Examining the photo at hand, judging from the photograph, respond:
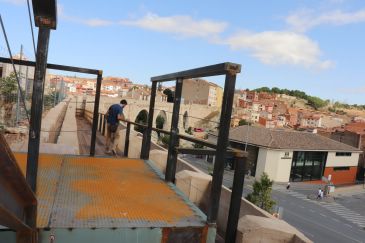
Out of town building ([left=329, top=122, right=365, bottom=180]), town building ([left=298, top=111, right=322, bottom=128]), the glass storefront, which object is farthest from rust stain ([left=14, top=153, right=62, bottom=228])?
town building ([left=298, top=111, right=322, bottom=128])

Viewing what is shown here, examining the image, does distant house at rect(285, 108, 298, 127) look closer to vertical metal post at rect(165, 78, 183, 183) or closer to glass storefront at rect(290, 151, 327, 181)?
glass storefront at rect(290, 151, 327, 181)

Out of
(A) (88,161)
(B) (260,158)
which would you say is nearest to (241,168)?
(A) (88,161)

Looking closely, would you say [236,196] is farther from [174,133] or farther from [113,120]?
[113,120]

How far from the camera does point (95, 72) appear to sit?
581cm

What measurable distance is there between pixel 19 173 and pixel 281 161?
4677cm

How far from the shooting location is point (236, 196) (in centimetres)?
335

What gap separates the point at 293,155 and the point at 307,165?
165 inches

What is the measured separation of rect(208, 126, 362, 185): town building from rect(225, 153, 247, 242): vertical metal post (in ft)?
143

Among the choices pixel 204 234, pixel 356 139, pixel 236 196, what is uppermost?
pixel 236 196

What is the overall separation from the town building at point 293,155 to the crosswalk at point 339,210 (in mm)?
3513

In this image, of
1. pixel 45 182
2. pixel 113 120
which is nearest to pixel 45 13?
pixel 45 182

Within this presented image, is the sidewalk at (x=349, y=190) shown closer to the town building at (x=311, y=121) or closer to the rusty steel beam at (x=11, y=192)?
the rusty steel beam at (x=11, y=192)

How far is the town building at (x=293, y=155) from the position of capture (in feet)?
152

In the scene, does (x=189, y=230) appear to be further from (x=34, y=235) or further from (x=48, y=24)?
(x=48, y=24)
